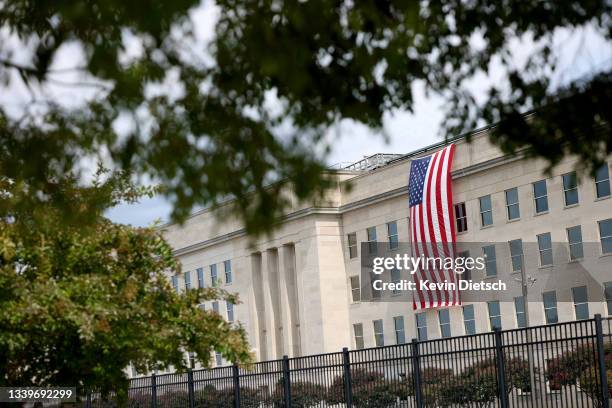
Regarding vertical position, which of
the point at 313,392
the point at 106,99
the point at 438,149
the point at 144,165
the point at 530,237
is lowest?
the point at 313,392

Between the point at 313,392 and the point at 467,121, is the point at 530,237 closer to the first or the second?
the point at 313,392

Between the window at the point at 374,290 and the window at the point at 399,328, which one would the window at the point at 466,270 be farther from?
the window at the point at 374,290

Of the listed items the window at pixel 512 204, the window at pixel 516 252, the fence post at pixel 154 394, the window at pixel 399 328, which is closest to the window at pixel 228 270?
the window at pixel 399 328

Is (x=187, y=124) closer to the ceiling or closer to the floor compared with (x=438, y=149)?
closer to the floor

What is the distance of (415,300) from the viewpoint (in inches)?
2773

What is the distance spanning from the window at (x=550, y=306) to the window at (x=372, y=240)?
51.3 ft

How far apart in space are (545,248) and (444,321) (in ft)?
32.2

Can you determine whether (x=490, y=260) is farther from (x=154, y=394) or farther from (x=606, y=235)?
(x=154, y=394)

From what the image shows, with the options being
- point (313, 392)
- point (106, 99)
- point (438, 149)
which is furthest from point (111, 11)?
point (438, 149)

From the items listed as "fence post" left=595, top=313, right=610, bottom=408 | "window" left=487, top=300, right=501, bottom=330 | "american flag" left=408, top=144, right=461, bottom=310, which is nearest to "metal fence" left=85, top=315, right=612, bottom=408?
"fence post" left=595, top=313, right=610, bottom=408

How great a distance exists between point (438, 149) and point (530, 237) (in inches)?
368

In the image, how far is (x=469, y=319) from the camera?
222 ft

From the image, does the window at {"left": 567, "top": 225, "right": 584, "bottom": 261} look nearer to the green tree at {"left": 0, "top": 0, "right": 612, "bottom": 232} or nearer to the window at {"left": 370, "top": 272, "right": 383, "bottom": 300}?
the window at {"left": 370, "top": 272, "right": 383, "bottom": 300}

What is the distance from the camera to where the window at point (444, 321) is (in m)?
69.6
